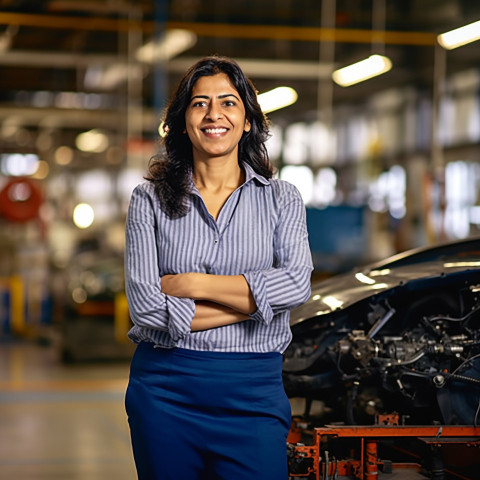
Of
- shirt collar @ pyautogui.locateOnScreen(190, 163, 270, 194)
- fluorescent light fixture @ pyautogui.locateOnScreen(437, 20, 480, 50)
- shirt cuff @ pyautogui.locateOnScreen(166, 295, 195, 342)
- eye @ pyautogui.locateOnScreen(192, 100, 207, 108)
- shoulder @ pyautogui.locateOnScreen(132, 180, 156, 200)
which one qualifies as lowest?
shirt cuff @ pyautogui.locateOnScreen(166, 295, 195, 342)

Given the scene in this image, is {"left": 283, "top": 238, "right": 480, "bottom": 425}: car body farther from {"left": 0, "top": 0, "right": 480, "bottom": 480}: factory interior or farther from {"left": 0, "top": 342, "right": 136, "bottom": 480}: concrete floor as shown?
{"left": 0, "top": 342, "right": 136, "bottom": 480}: concrete floor

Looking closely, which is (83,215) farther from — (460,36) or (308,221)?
(460,36)

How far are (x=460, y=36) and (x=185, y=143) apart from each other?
740 centimetres

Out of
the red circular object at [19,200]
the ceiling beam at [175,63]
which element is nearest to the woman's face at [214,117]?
the ceiling beam at [175,63]

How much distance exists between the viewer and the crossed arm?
2.23 meters

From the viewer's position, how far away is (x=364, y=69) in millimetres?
10430

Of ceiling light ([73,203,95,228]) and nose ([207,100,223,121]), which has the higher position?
ceiling light ([73,203,95,228])

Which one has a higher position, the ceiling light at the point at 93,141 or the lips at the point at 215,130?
the ceiling light at the point at 93,141

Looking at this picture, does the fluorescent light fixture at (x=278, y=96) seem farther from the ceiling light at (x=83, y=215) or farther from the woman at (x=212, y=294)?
the woman at (x=212, y=294)

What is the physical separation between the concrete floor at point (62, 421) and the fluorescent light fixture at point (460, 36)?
201 inches

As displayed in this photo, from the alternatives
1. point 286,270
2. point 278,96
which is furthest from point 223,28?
point 286,270

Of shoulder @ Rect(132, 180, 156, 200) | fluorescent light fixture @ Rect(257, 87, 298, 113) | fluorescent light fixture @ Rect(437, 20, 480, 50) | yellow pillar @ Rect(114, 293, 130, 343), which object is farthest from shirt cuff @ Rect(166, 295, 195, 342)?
fluorescent light fixture @ Rect(257, 87, 298, 113)

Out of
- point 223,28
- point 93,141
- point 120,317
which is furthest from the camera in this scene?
point 93,141

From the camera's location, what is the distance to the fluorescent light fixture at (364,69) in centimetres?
1013
